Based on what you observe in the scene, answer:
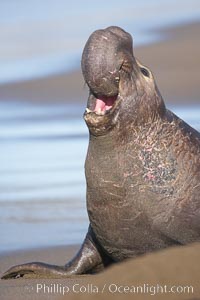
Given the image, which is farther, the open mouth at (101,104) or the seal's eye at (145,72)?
the seal's eye at (145,72)

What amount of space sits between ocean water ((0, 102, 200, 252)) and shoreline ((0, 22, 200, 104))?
3.25ft

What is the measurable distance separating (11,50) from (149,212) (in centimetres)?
1076

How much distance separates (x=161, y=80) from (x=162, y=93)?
103 cm

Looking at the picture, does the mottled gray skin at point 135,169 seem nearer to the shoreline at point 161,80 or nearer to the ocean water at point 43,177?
the ocean water at point 43,177

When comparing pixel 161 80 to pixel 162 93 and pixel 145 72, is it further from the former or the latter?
pixel 145 72

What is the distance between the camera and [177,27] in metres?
19.0

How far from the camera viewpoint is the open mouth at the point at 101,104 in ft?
24.2

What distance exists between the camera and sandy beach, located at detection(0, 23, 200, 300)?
16.2ft

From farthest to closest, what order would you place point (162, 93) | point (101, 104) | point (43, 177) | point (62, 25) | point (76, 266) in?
point (62, 25), point (162, 93), point (43, 177), point (76, 266), point (101, 104)

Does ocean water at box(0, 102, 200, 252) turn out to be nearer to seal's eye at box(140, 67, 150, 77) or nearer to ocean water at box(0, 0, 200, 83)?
seal's eye at box(140, 67, 150, 77)

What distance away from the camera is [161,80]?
1599cm

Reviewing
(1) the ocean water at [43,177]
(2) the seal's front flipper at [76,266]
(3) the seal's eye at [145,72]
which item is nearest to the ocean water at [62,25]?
(1) the ocean water at [43,177]

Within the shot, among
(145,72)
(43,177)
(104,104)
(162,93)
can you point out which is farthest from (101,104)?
(162,93)

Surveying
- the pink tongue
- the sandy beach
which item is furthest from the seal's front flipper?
the pink tongue
